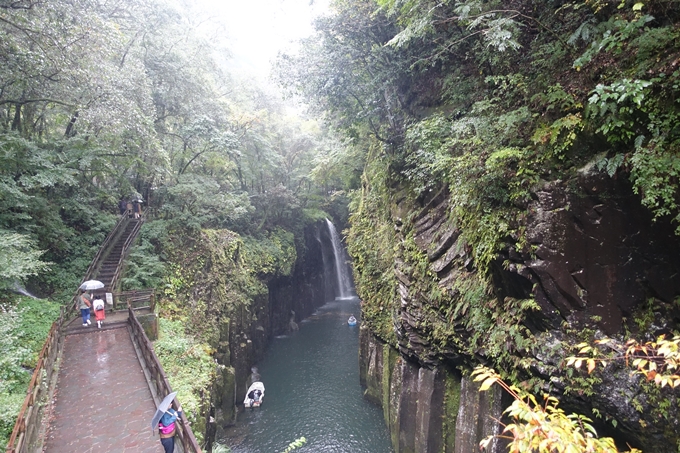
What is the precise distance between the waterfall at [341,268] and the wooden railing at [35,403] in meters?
27.2

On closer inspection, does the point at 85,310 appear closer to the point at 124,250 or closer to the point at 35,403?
the point at 124,250

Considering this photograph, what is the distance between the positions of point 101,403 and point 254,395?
10525mm

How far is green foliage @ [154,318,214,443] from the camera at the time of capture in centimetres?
977

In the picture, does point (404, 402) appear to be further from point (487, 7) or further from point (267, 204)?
point (267, 204)

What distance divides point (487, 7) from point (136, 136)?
46.9 feet

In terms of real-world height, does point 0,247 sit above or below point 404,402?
above

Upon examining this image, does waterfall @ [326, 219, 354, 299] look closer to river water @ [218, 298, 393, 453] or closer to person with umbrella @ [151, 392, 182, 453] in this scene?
river water @ [218, 298, 393, 453]

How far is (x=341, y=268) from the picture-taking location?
38.5 meters

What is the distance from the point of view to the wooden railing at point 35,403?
6309mm

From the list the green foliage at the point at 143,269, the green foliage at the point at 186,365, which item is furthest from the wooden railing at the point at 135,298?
the green foliage at the point at 186,365

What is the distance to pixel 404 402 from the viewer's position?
491 inches

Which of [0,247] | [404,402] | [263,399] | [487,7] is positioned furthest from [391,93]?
[263,399]

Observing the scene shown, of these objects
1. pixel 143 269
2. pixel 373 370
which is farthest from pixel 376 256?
pixel 143 269

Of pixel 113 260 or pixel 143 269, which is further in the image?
pixel 113 260
